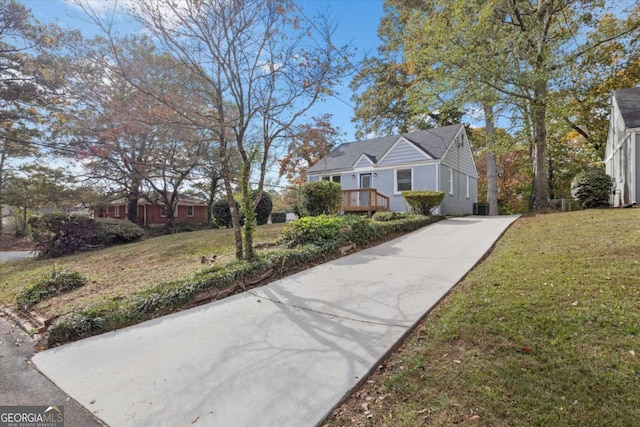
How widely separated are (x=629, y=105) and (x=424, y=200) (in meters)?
8.41

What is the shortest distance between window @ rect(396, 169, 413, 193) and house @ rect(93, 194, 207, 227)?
16354 millimetres

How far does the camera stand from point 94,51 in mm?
5582

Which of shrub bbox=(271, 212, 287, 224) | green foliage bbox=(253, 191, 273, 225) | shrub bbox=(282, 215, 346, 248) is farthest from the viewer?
shrub bbox=(271, 212, 287, 224)

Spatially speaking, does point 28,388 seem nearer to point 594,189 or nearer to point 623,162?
point 594,189

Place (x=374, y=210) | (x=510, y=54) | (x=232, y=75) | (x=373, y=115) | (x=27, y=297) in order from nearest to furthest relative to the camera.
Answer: (x=27, y=297), (x=232, y=75), (x=510, y=54), (x=374, y=210), (x=373, y=115)

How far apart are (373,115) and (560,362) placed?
21.8 m

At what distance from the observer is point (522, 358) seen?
104 inches

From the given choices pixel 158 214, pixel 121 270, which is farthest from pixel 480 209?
pixel 158 214

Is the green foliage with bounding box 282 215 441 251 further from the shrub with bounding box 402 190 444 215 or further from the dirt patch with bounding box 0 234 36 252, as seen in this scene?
the dirt patch with bounding box 0 234 36 252

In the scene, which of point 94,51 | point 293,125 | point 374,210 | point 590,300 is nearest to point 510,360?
point 590,300

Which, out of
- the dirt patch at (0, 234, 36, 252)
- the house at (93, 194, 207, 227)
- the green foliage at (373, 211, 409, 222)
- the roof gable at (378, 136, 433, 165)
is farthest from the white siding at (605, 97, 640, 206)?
the dirt patch at (0, 234, 36, 252)

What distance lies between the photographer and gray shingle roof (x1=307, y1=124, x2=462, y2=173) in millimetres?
15388

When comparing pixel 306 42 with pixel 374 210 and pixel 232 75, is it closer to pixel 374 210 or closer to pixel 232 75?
pixel 232 75

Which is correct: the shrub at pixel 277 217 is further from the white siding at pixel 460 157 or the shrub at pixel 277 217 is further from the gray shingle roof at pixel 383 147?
the white siding at pixel 460 157
